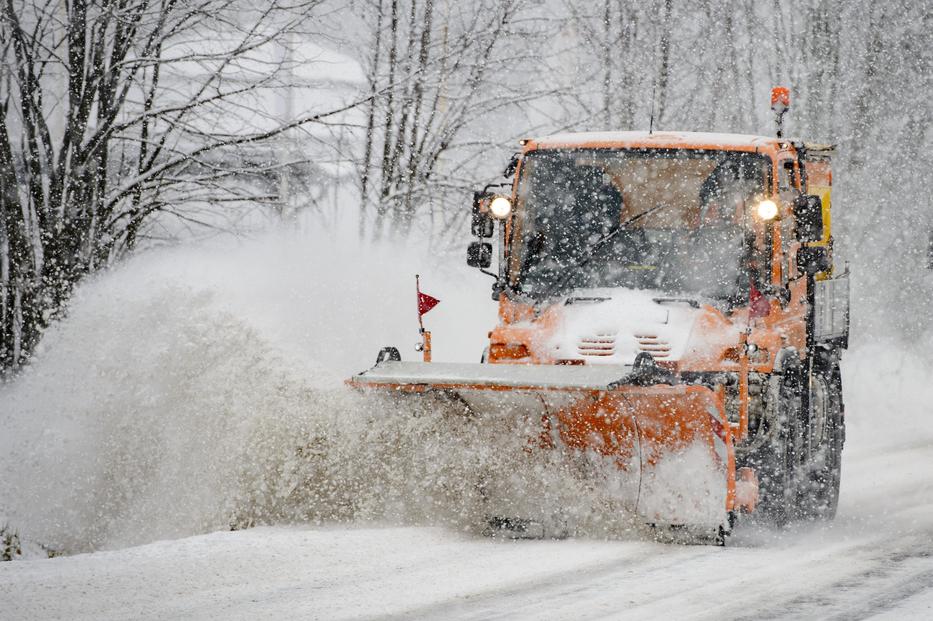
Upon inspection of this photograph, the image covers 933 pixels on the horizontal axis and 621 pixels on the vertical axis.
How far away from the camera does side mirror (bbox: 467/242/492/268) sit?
856cm

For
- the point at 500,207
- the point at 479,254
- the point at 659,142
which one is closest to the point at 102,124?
the point at 479,254

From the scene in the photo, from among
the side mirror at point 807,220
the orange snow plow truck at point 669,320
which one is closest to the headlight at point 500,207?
the orange snow plow truck at point 669,320

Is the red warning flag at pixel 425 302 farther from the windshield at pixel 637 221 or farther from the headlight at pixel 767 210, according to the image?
the headlight at pixel 767 210

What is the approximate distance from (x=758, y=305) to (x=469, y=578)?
304 cm

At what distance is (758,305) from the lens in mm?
7844

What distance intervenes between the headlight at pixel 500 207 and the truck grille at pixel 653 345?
1.29 metres

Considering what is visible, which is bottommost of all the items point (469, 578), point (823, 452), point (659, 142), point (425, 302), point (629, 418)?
point (469, 578)

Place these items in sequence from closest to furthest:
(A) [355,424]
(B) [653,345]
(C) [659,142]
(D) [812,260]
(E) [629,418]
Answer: (E) [629,418] < (A) [355,424] < (B) [653,345] < (D) [812,260] < (C) [659,142]

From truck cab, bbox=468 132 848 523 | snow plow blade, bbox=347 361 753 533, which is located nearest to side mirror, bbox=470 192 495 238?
truck cab, bbox=468 132 848 523

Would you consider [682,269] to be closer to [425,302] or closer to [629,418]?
[629,418]

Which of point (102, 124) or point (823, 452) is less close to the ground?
point (102, 124)

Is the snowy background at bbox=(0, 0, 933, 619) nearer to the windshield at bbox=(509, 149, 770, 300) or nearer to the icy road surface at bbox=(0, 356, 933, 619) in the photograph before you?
the icy road surface at bbox=(0, 356, 933, 619)

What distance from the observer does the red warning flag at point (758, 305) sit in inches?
305

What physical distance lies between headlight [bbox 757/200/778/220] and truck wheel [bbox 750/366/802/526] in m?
0.94
